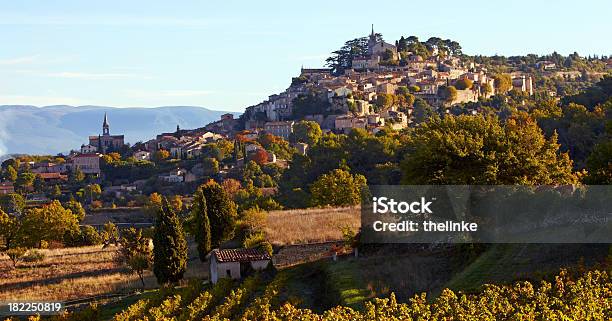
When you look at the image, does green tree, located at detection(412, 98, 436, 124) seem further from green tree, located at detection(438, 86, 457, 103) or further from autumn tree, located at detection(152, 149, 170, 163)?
autumn tree, located at detection(152, 149, 170, 163)

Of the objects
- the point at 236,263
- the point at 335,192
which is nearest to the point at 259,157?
the point at 335,192

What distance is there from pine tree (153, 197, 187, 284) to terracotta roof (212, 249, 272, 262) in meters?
1.29

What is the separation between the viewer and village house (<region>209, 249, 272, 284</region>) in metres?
27.5

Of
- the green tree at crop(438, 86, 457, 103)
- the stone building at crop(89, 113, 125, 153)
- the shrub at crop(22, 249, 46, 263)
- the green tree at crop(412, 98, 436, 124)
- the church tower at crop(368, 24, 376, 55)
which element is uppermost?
the church tower at crop(368, 24, 376, 55)

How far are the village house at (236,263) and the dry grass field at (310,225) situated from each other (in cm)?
328

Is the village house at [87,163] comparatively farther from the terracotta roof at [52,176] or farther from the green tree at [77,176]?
the terracotta roof at [52,176]

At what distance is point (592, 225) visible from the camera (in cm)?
2089

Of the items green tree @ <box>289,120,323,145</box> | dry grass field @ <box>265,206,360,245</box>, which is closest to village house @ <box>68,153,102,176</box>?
green tree @ <box>289,120,323,145</box>

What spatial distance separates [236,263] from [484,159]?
8.89 meters

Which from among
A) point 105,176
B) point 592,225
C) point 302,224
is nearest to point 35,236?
point 302,224

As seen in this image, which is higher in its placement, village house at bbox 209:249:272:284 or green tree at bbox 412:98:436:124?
green tree at bbox 412:98:436:124

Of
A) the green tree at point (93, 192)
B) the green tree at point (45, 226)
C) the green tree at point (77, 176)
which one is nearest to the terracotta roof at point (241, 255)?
the green tree at point (45, 226)

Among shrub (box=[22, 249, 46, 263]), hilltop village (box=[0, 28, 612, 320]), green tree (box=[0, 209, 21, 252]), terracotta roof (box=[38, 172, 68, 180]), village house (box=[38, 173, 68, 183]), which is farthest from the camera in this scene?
terracotta roof (box=[38, 172, 68, 180])

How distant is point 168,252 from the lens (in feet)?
92.5
